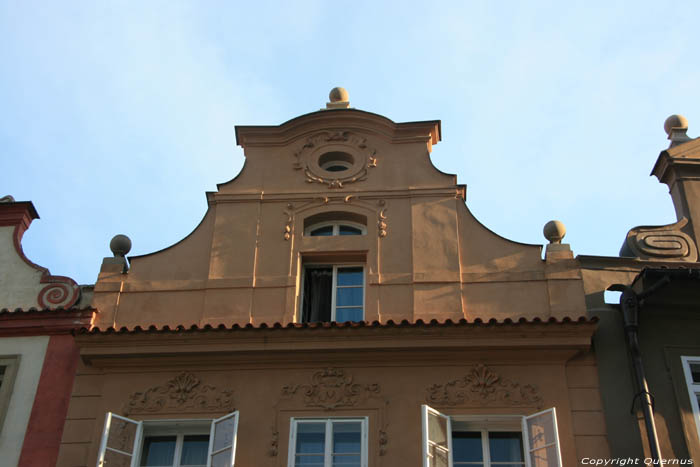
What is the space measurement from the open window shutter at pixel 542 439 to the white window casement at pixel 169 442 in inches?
150

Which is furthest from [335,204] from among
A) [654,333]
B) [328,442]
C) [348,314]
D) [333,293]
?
[654,333]

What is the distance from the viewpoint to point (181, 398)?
13.3m

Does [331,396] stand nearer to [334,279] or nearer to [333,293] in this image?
[333,293]

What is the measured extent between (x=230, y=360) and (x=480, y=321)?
3.52 meters

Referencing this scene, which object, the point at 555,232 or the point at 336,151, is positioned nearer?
the point at 555,232

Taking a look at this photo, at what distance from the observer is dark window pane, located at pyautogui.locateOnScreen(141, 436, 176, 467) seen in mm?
12938

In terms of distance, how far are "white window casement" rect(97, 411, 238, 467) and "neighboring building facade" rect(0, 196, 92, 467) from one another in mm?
939

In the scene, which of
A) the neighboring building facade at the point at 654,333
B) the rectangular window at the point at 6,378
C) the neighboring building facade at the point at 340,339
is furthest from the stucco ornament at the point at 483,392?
the rectangular window at the point at 6,378

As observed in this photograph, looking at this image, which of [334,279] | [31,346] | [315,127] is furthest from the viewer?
[315,127]

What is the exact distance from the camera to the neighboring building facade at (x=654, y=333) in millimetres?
12430

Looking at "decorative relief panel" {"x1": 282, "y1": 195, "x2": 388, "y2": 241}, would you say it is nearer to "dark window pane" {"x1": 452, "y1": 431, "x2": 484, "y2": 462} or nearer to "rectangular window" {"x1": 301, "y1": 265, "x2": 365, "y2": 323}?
"rectangular window" {"x1": 301, "y1": 265, "x2": 365, "y2": 323}

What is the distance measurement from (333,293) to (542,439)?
12.8 ft

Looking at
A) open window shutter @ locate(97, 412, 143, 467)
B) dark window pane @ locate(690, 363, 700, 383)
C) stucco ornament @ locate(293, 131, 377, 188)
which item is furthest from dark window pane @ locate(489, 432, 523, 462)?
stucco ornament @ locate(293, 131, 377, 188)

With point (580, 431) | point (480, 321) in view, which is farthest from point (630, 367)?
point (480, 321)
